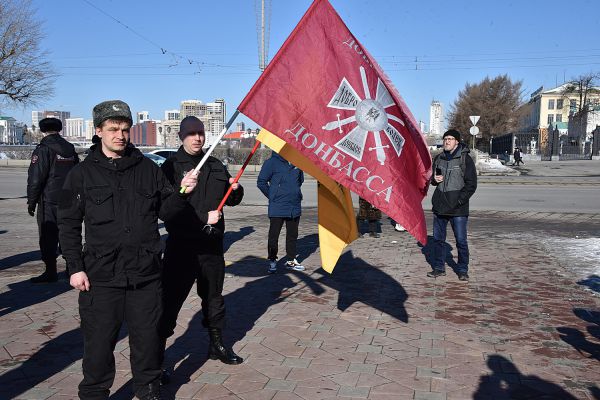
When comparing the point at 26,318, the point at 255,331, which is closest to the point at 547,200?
the point at 255,331

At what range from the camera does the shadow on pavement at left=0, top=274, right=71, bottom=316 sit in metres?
6.11

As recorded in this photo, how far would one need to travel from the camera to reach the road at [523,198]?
1565cm

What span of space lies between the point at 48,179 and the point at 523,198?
48.5ft

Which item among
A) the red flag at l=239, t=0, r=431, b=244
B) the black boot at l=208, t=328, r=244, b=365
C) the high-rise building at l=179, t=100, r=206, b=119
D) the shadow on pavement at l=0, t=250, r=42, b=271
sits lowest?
the shadow on pavement at l=0, t=250, r=42, b=271

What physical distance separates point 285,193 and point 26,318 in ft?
11.2

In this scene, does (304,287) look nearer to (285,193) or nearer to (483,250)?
(285,193)

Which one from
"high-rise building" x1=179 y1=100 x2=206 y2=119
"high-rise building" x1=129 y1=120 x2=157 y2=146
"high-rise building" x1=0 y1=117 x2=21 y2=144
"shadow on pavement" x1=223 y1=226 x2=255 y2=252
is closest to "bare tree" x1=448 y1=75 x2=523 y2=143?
"high-rise building" x1=179 y1=100 x2=206 y2=119

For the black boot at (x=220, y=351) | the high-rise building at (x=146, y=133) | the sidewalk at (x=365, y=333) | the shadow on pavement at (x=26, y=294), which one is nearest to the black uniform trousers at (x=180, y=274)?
the black boot at (x=220, y=351)

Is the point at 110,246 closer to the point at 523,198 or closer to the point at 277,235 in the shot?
the point at 277,235

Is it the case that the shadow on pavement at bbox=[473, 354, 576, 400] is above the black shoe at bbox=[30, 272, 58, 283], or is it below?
above

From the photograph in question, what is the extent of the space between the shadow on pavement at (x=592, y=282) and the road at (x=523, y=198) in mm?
7901

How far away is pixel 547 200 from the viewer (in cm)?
1744

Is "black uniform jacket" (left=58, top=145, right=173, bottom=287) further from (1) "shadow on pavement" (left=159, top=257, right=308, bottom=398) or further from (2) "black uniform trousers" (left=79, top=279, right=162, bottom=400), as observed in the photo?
(1) "shadow on pavement" (left=159, top=257, right=308, bottom=398)

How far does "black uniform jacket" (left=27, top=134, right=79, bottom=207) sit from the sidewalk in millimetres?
1085
